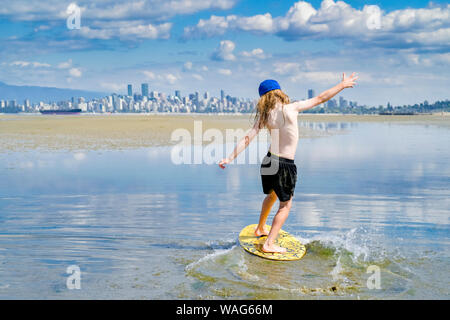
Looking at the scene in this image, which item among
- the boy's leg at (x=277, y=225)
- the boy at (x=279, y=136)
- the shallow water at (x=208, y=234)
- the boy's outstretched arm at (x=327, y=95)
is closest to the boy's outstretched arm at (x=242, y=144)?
the boy at (x=279, y=136)

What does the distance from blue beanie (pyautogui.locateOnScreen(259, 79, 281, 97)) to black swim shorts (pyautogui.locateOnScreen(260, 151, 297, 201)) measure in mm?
846

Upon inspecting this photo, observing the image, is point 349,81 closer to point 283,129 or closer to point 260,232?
point 283,129

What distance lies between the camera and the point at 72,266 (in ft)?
17.7

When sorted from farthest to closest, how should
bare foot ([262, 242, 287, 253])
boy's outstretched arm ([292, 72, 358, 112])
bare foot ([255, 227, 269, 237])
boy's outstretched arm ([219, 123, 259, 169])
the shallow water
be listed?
bare foot ([255, 227, 269, 237]), bare foot ([262, 242, 287, 253]), boy's outstretched arm ([219, 123, 259, 169]), boy's outstretched arm ([292, 72, 358, 112]), the shallow water

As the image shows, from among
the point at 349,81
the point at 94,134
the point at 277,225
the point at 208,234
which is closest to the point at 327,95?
the point at 349,81

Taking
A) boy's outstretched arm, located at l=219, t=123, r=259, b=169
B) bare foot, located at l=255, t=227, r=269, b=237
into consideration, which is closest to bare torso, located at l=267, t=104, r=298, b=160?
boy's outstretched arm, located at l=219, t=123, r=259, b=169

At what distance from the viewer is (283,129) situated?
18.8 feet

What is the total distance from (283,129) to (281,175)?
59 cm

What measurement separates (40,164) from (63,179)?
11.6ft

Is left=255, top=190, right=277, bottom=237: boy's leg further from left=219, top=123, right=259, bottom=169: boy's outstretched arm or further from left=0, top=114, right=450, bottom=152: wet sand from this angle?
left=0, top=114, right=450, bottom=152: wet sand

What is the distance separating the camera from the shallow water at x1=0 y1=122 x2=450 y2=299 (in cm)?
480

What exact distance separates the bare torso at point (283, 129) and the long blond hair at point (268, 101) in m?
0.05

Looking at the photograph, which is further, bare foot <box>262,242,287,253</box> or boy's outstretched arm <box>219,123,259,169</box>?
bare foot <box>262,242,287,253</box>
